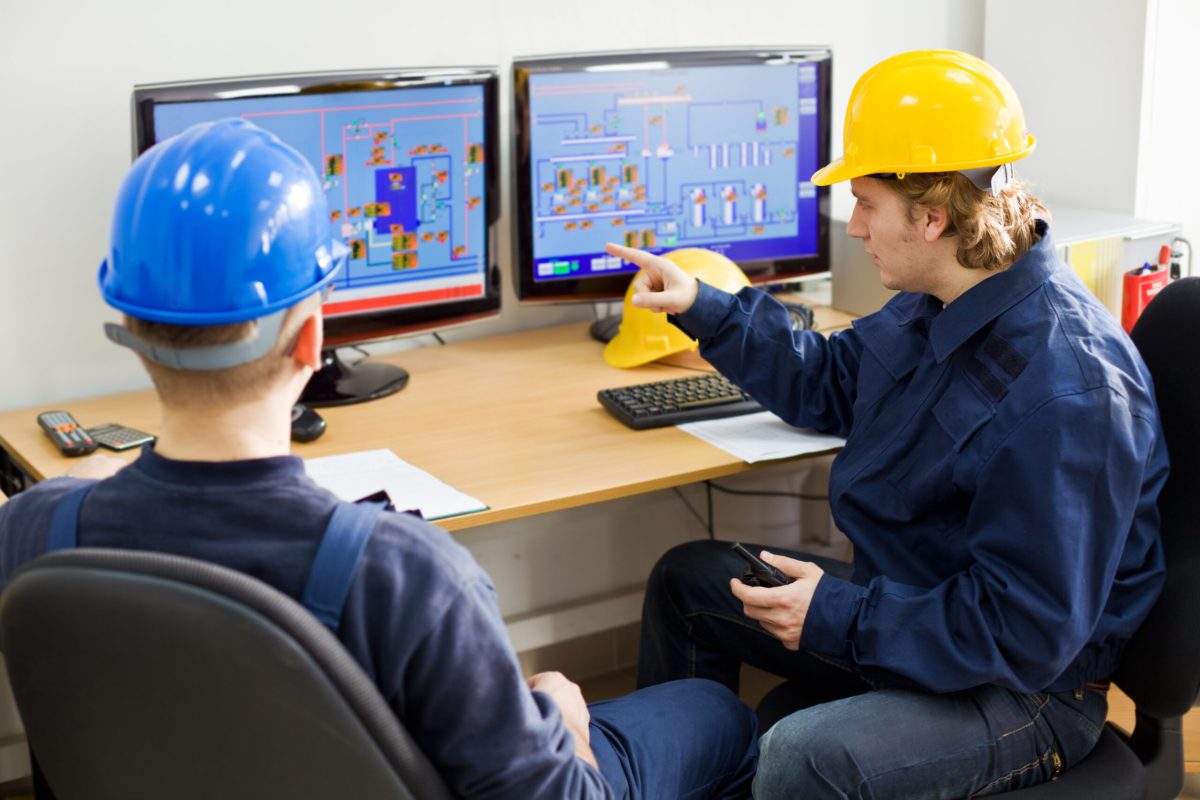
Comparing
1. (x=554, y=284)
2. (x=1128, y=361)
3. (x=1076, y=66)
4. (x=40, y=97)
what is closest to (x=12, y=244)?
(x=40, y=97)

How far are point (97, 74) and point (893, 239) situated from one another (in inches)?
51.1

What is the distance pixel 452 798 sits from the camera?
1070 mm

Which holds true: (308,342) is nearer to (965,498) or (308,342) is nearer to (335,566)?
(335,566)

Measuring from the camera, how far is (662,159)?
8.08 feet

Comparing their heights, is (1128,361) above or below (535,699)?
above

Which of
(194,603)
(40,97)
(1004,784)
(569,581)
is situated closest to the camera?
(194,603)

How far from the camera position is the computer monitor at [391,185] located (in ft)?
6.92

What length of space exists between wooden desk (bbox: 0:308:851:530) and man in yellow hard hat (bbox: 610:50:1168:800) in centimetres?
30

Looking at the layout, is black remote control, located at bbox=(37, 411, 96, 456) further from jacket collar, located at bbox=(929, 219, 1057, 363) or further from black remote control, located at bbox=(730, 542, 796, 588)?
jacket collar, located at bbox=(929, 219, 1057, 363)

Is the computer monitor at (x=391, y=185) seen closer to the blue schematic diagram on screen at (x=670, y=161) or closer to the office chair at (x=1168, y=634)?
the blue schematic diagram on screen at (x=670, y=161)

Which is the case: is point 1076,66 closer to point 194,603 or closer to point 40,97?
point 40,97

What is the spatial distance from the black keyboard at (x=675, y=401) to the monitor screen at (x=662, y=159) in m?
0.33

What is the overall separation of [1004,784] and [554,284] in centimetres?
122

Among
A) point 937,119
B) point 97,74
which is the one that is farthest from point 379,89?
point 937,119
